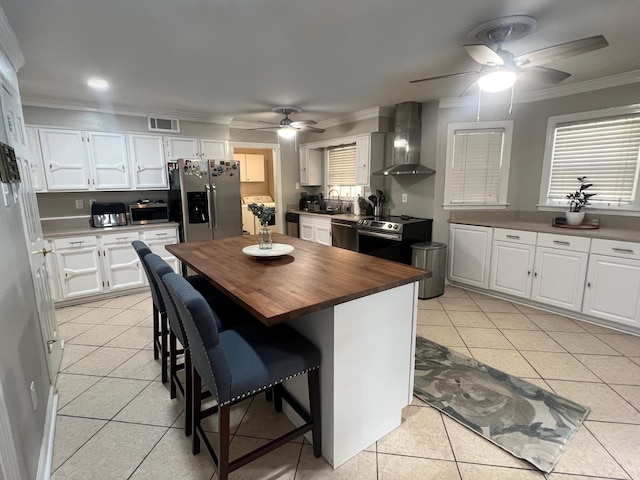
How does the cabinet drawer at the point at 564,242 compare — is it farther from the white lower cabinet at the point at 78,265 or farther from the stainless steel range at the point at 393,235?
the white lower cabinet at the point at 78,265

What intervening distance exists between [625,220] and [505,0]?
2.87 metres

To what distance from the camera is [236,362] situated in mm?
1441

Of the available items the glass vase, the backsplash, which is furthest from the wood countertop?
the backsplash

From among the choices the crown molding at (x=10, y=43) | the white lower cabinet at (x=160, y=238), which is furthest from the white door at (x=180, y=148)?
the crown molding at (x=10, y=43)

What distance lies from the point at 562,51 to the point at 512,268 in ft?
7.88

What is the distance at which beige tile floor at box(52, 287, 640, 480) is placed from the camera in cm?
162

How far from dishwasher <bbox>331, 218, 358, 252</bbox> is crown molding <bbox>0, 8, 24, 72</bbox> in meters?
3.73

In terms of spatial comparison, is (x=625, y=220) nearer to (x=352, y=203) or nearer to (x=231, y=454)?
(x=352, y=203)

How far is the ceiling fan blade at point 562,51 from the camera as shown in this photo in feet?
5.76

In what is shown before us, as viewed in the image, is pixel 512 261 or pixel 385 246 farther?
pixel 385 246

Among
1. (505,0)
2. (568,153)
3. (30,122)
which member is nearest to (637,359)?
(568,153)

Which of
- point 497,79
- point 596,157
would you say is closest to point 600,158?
point 596,157

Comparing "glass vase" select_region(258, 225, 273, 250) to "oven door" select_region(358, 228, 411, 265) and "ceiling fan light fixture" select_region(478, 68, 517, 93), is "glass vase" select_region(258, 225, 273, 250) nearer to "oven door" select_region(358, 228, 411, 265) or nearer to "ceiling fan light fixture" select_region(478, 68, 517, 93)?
"ceiling fan light fixture" select_region(478, 68, 517, 93)

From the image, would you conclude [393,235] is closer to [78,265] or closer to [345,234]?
[345,234]
